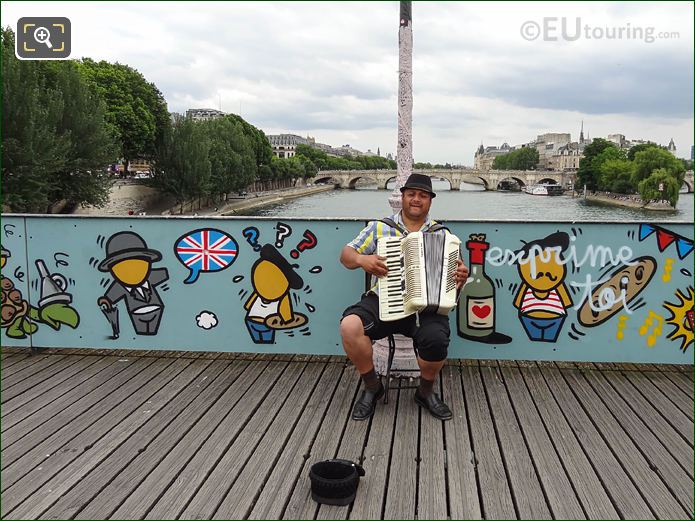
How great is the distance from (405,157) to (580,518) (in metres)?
3.13

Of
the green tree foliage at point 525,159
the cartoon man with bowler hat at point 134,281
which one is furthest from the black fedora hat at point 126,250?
the green tree foliage at point 525,159

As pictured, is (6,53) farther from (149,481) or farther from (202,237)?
(149,481)

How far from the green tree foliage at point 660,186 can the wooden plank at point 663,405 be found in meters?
76.2

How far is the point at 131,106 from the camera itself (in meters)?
50.7

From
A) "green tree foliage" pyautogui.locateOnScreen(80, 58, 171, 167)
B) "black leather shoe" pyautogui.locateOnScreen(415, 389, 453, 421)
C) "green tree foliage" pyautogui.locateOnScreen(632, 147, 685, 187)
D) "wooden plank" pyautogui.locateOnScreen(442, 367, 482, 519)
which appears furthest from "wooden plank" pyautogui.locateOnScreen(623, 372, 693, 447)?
"green tree foliage" pyautogui.locateOnScreen(632, 147, 685, 187)

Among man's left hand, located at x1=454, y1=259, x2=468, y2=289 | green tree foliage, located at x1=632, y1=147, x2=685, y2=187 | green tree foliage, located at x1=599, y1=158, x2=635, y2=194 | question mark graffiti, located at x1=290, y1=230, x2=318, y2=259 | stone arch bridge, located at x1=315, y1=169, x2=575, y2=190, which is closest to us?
man's left hand, located at x1=454, y1=259, x2=468, y2=289

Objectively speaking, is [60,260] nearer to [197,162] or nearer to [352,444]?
[352,444]

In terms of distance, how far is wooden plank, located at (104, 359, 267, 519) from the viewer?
304cm

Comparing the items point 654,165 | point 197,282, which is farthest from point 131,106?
point 654,165

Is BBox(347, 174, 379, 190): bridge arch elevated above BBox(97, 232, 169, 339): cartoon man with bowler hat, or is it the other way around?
BBox(347, 174, 379, 190): bridge arch

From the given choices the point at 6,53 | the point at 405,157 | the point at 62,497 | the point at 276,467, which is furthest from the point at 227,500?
the point at 6,53

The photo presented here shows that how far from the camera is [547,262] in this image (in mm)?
5059

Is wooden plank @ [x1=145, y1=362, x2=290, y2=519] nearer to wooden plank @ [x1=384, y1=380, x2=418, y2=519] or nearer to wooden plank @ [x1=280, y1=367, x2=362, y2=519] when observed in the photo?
wooden plank @ [x1=280, y1=367, x2=362, y2=519]

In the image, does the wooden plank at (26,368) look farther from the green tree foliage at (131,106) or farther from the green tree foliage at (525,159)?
the green tree foliage at (525,159)
